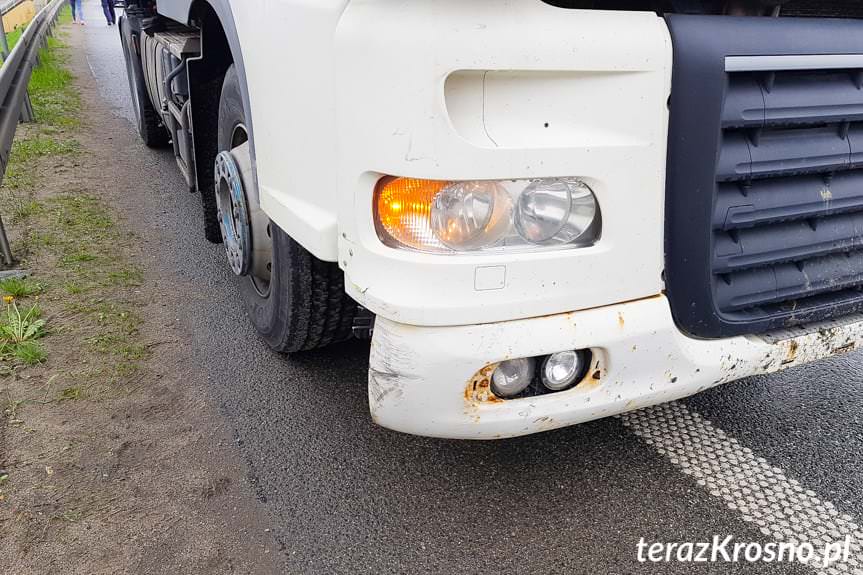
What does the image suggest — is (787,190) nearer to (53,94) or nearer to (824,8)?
(824,8)

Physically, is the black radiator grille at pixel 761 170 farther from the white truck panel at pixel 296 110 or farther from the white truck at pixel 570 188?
the white truck panel at pixel 296 110

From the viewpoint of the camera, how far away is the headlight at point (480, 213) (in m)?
1.47

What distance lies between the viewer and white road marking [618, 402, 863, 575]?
1923mm

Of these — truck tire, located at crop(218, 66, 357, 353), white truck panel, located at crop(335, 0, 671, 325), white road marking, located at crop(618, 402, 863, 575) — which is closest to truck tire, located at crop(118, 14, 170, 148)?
truck tire, located at crop(218, 66, 357, 353)

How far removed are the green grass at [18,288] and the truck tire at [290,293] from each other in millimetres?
1350

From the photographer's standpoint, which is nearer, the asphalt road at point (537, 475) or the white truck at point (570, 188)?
the white truck at point (570, 188)

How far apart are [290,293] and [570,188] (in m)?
1.09

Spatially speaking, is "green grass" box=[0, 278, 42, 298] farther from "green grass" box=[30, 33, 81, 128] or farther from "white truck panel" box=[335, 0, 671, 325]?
"green grass" box=[30, 33, 81, 128]

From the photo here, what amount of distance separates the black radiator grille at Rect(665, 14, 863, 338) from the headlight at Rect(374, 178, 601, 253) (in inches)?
10.7

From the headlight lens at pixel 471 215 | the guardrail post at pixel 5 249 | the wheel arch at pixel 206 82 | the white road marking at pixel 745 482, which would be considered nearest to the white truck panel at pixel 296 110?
the headlight lens at pixel 471 215

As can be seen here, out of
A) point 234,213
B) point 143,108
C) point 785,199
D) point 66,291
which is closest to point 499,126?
point 785,199

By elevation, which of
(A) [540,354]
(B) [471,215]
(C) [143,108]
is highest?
(B) [471,215]

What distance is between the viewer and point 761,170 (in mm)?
1599

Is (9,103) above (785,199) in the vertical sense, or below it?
below
